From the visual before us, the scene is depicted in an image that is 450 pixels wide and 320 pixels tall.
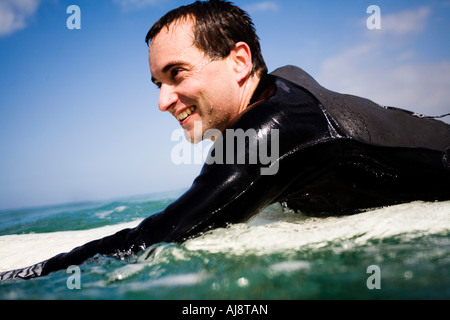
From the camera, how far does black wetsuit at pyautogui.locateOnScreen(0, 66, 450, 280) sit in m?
1.52

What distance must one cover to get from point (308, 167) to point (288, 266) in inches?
23.1

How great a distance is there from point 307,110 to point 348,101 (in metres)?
0.36

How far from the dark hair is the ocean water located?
1120 mm

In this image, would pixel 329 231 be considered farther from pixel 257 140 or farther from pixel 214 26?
pixel 214 26

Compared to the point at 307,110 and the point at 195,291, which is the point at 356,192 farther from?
the point at 195,291

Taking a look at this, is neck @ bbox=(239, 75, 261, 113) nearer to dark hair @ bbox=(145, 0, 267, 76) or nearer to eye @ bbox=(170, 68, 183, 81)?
dark hair @ bbox=(145, 0, 267, 76)

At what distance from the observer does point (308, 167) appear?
5.50 feet

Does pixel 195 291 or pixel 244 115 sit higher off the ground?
pixel 244 115

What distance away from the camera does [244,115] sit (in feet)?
5.31

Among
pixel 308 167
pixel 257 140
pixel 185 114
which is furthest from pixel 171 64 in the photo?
pixel 308 167

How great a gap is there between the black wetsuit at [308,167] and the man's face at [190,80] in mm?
264

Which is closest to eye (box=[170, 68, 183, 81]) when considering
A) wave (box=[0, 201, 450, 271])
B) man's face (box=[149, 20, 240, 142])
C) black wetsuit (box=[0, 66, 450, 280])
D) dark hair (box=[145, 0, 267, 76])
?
man's face (box=[149, 20, 240, 142])

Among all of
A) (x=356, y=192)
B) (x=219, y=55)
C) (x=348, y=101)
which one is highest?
(x=219, y=55)
